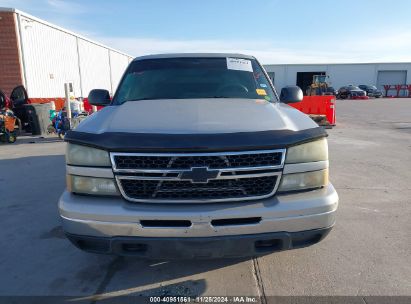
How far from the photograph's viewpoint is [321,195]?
7.50ft

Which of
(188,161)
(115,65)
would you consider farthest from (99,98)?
(115,65)

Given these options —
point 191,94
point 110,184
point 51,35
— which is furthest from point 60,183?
point 51,35

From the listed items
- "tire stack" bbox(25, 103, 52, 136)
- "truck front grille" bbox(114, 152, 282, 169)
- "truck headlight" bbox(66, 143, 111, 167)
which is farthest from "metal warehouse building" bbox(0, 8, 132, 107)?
"truck front grille" bbox(114, 152, 282, 169)

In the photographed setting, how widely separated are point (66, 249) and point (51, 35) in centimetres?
1564

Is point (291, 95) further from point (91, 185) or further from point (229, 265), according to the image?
point (91, 185)

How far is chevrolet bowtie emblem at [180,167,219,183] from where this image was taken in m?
2.12

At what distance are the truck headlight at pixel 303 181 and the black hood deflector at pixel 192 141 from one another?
239 mm

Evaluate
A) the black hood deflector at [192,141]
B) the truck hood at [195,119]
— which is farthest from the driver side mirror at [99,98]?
the black hood deflector at [192,141]

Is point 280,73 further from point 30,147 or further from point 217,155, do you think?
point 217,155

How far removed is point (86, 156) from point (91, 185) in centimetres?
21

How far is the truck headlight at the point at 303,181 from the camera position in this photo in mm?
2254

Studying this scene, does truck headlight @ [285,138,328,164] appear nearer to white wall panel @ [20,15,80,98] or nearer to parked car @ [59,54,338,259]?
parked car @ [59,54,338,259]

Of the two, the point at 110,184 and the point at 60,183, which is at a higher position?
the point at 110,184

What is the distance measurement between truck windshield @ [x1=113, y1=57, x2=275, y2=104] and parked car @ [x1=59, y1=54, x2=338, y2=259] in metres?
1.23
